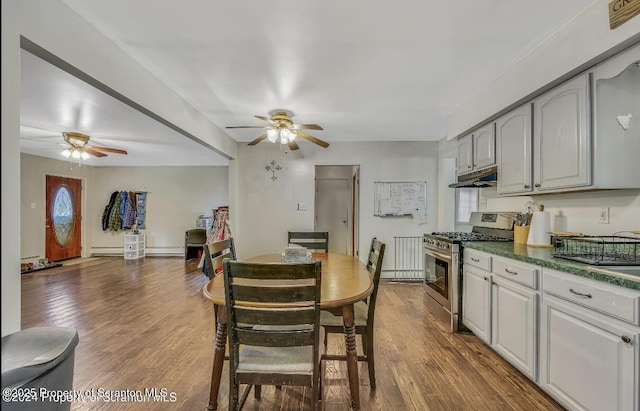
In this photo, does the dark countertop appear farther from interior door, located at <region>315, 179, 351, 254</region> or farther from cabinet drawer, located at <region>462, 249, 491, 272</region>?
interior door, located at <region>315, 179, 351, 254</region>

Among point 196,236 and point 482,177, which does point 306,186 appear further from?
point 196,236

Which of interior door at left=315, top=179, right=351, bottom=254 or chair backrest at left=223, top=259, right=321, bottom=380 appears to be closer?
chair backrest at left=223, top=259, right=321, bottom=380

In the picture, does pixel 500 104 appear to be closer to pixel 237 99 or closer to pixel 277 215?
pixel 237 99

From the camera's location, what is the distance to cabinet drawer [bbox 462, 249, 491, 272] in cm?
263

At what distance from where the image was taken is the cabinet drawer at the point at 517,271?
2088 millimetres

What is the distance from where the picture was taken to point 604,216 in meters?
2.25

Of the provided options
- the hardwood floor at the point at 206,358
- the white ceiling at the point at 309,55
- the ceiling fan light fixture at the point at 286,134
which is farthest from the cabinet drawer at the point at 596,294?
the ceiling fan light fixture at the point at 286,134

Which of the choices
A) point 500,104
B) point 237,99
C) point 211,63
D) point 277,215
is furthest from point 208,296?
point 277,215

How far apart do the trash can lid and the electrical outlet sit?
3.07 metres

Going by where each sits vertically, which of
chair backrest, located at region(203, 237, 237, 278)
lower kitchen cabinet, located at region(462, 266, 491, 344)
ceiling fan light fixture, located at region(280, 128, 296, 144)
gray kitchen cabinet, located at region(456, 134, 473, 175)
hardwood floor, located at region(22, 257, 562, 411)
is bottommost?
hardwood floor, located at region(22, 257, 562, 411)

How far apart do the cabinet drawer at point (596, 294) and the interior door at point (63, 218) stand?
7.96 metres

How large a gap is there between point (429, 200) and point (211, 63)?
12.3ft

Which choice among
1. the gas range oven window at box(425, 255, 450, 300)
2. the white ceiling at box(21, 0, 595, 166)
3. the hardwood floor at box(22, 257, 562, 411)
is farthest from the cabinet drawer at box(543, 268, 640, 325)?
the white ceiling at box(21, 0, 595, 166)

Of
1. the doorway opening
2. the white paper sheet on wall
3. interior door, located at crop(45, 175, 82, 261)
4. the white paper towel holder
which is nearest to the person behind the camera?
the white paper towel holder
